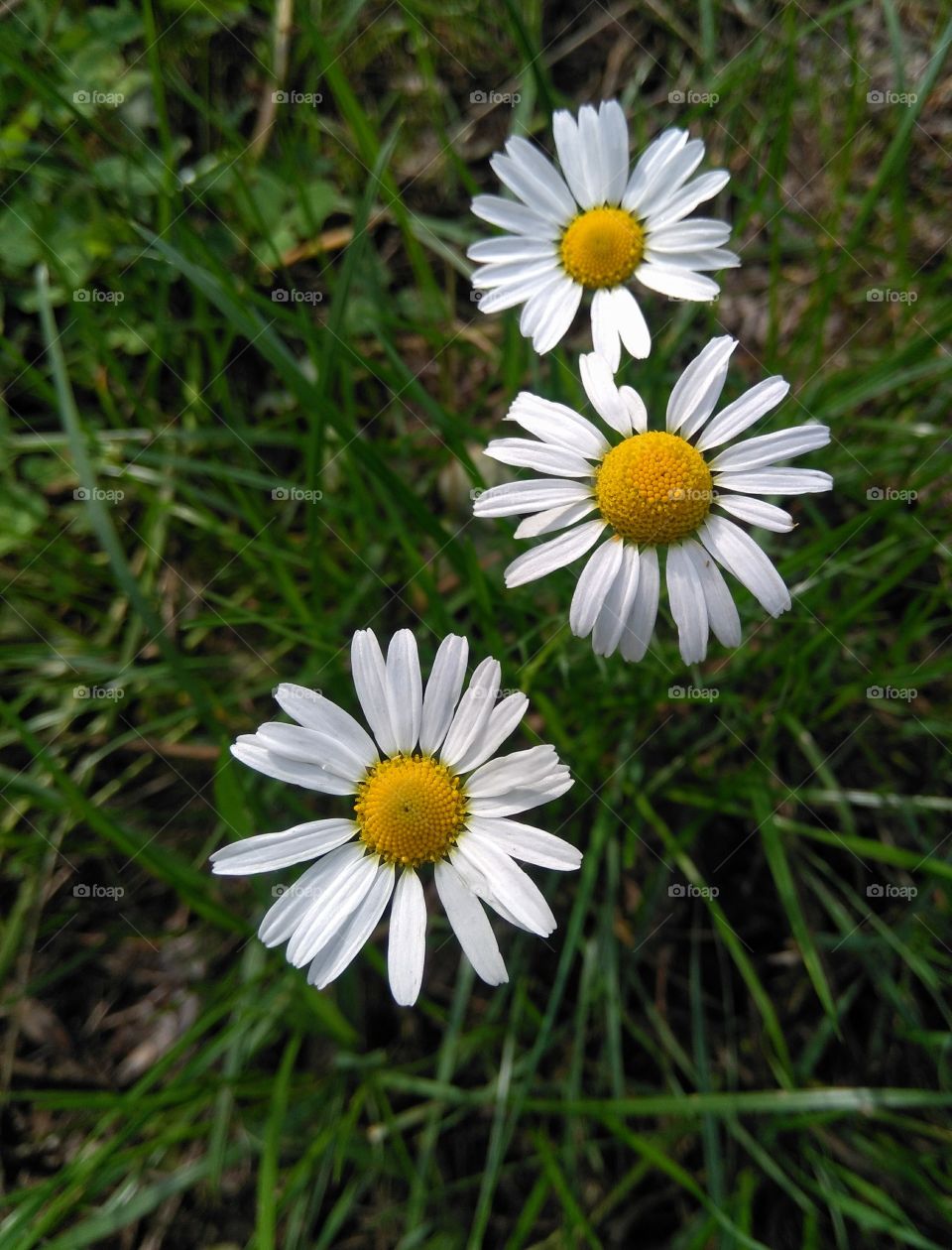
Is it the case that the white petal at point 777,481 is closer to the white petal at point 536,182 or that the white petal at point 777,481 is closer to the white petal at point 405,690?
the white petal at point 405,690

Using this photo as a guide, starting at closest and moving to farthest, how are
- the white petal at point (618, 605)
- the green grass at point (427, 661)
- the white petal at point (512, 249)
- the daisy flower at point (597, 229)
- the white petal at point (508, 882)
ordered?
the white petal at point (508, 882) < the white petal at point (618, 605) < the daisy flower at point (597, 229) < the white petal at point (512, 249) < the green grass at point (427, 661)

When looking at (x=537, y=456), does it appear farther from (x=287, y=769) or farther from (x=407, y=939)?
(x=407, y=939)

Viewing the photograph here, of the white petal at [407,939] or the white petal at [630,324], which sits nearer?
the white petal at [407,939]

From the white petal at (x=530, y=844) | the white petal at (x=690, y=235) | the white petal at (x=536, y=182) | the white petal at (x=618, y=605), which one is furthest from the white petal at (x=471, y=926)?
the white petal at (x=536, y=182)

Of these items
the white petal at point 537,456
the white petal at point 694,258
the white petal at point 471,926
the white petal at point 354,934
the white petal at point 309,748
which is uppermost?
the white petal at point 694,258

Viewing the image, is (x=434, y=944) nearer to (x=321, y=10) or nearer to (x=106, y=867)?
(x=106, y=867)

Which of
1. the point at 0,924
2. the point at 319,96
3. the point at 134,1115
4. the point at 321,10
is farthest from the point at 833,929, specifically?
the point at 321,10

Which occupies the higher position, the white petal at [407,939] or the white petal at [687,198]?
the white petal at [687,198]
